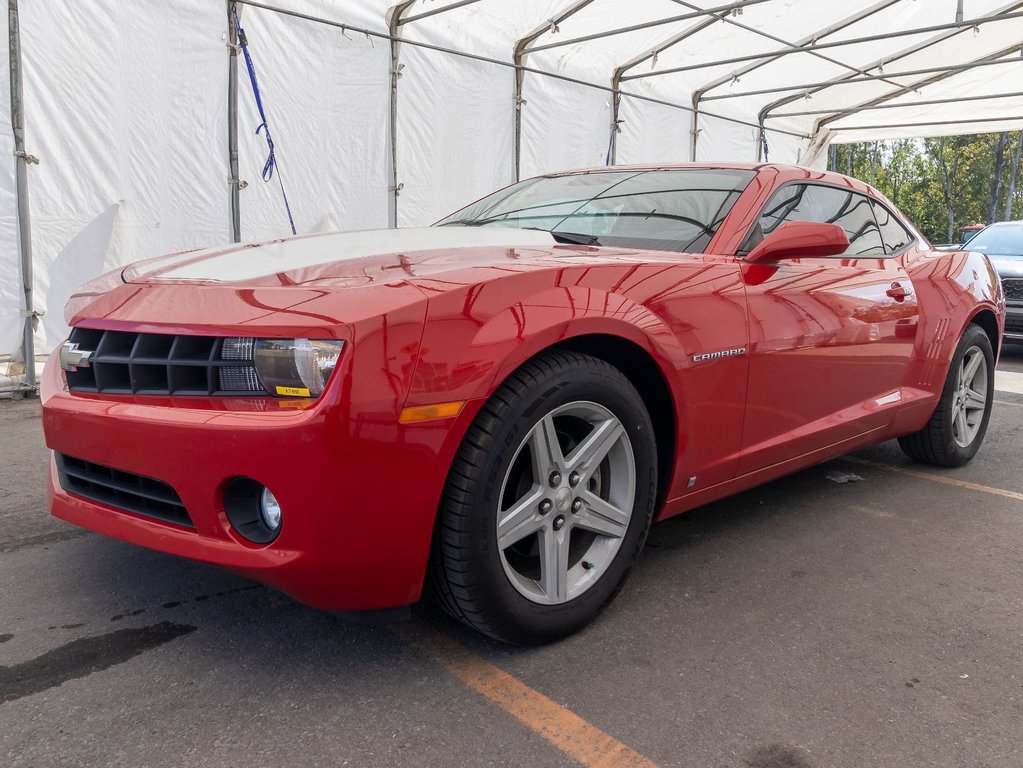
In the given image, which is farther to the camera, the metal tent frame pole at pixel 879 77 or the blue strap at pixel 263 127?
the metal tent frame pole at pixel 879 77

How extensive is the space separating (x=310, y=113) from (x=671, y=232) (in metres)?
5.51

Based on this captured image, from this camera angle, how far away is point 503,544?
1997 mm

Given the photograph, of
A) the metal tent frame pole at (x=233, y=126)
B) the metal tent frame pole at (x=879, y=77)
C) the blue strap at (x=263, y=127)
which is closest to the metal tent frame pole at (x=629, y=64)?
the metal tent frame pole at (x=879, y=77)

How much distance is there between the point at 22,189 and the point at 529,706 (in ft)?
17.5

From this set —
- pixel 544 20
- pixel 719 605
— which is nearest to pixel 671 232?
pixel 719 605

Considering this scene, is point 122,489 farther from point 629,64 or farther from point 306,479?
point 629,64

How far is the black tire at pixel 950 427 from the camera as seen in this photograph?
3.91 meters

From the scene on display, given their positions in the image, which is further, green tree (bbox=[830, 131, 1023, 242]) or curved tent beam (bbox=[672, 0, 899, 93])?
green tree (bbox=[830, 131, 1023, 242])

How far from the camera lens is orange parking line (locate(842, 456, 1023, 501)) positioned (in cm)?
373

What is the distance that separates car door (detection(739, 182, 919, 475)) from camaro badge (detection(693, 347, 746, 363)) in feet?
0.20

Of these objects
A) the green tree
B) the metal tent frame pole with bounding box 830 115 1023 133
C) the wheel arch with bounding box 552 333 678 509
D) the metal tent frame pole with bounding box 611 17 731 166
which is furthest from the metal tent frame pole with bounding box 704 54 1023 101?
the green tree

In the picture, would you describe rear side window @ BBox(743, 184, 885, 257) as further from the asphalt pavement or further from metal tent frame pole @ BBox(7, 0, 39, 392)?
metal tent frame pole @ BBox(7, 0, 39, 392)

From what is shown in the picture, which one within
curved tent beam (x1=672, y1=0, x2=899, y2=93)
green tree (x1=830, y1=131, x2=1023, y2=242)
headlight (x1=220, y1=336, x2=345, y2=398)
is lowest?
headlight (x1=220, y1=336, x2=345, y2=398)

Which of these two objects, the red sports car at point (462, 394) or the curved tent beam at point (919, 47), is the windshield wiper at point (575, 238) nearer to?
the red sports car at point (462, 394)
